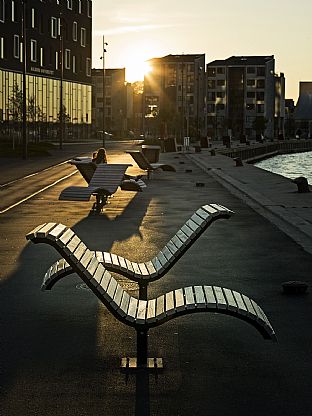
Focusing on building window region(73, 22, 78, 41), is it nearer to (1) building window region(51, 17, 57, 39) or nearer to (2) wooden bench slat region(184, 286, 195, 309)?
(1) building window region(51, 17, 57, 39)

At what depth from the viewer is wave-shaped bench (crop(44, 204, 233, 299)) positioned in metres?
8.52

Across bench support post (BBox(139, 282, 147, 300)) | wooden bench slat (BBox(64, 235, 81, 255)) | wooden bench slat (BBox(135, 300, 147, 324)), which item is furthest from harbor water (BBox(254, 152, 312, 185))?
wooden bench slat (BBox(135, 300, 147, 324))

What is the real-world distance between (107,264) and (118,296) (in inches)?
64.7

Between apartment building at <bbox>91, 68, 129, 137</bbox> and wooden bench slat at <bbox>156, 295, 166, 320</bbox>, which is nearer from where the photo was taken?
wooden bench slat at <bbox>156, 295, 166, 320</bbox>

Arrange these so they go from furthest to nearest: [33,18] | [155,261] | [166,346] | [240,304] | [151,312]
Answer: [33,18]
[155,261]
[166,346]
[151,312]
[240,304]

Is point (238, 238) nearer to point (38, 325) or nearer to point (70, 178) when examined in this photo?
point (38, 325)

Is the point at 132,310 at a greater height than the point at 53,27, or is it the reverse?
the point at 53,27

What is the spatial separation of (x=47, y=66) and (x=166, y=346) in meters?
91.8

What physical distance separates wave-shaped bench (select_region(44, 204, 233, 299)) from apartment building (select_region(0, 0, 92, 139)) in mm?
67270

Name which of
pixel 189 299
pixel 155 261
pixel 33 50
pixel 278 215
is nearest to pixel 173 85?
pixel 33 50

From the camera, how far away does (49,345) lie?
279 inches

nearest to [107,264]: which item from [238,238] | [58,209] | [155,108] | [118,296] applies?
[118,296]

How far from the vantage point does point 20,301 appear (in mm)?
8883

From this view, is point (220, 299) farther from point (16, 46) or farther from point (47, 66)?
point (47, 66)
